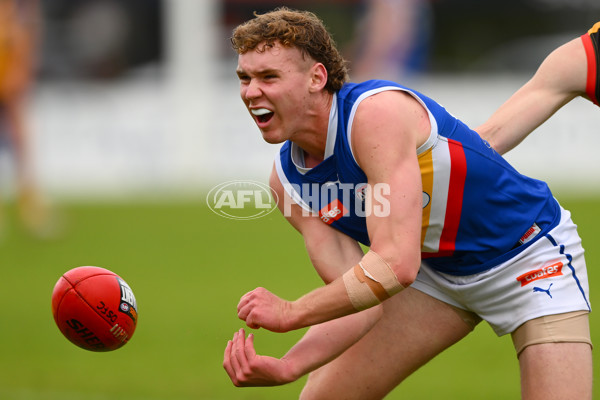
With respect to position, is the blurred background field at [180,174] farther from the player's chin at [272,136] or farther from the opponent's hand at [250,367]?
the player's chin at [272,136]

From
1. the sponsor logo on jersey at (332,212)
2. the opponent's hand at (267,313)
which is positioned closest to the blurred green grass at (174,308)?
the sponsor logo on jersey at (332,212)

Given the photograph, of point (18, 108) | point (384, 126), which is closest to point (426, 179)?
point (384, 126)

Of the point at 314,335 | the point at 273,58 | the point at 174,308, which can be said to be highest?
the point at 273,58

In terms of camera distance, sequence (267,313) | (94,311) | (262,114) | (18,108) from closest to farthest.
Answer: (267,313) < (262,114) < (94,311) < (18,108)

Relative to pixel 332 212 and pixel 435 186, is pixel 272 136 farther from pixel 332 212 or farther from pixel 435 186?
pixel 435 186

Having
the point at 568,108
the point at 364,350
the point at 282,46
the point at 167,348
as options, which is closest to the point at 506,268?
the point at 364,350

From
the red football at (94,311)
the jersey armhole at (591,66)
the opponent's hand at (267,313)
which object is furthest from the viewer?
the jersey armhole at (591,66)

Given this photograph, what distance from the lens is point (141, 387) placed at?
7.57 m

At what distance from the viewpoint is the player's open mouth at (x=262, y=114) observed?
14.4 ft

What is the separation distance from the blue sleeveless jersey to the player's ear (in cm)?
10

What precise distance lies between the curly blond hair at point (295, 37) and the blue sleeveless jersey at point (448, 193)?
4.3 inches

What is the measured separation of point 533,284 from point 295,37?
1570mm

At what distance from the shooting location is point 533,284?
183 inches

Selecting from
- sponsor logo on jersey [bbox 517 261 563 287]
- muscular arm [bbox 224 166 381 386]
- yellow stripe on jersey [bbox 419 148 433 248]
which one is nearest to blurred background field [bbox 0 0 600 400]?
sponsor logo on jersey [bbox 517 261 563 287]
